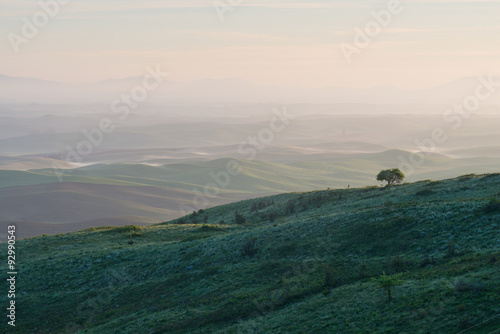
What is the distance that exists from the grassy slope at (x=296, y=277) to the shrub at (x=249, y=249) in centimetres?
42

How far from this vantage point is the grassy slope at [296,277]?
15.5m

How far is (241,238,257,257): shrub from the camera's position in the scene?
86.0ft

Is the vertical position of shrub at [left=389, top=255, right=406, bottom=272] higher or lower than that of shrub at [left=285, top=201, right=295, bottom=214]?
lower

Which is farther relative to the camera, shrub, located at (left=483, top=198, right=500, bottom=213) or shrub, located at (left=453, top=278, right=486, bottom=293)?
shrub, located at (left=483, top=198, right=500, bottom=213)

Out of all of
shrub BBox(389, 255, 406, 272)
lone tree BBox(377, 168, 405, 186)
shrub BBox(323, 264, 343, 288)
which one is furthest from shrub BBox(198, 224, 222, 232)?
lone tree BBox(377, 168, 405, 186)

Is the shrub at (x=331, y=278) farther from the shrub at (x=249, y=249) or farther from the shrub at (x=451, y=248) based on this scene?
the shrub at (x=249, y=249)

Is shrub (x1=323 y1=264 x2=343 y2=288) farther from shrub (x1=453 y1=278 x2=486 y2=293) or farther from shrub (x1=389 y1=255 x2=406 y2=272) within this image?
shrub (x1=453 y1=278 x2=486 y2=293)

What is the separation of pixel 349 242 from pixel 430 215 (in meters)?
4.56

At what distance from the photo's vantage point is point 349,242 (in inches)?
952

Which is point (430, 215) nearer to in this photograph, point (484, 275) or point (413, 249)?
point (413, 249)

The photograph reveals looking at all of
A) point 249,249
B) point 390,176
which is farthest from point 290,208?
point 249,249

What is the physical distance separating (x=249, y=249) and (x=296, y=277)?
19.0 feet

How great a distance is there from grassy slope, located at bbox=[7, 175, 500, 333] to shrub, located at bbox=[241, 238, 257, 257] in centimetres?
42

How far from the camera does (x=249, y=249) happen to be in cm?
2655
